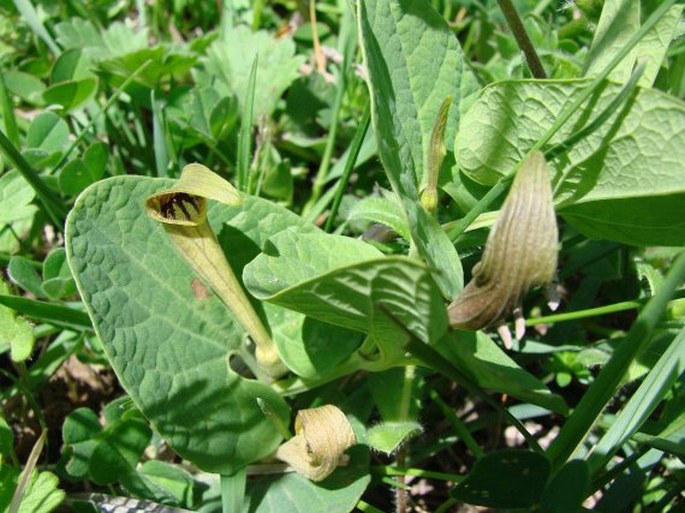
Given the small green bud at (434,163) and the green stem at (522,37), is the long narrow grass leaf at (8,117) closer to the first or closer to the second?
the small green bud at (434,163)

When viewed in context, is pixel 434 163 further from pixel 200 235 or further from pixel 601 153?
pixel 200 235

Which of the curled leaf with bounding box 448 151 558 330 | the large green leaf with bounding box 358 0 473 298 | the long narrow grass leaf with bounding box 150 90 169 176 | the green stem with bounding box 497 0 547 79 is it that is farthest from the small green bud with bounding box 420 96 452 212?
the long narrow grass leaf with bounding box 150 90 169 176

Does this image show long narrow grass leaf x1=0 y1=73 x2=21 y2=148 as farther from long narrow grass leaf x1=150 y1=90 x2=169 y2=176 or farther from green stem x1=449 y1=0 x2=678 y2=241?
green stem x1=449 y1=0 x2=678 y2=241

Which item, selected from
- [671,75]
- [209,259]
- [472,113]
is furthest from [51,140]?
[671,75]

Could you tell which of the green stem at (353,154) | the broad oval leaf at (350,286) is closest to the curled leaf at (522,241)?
the broad oval leaf at (350,286)

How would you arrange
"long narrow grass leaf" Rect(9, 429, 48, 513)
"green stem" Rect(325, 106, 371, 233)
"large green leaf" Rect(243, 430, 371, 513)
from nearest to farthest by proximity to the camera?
"long narrow grass leaf" Rect(9, 429, 48, 513)
"large green leaf" Rect(243, 430, 371, 513)
"green stem" Rect(325, 106, 371, 233)

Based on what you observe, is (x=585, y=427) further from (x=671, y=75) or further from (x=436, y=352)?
(x=671, y=75)
